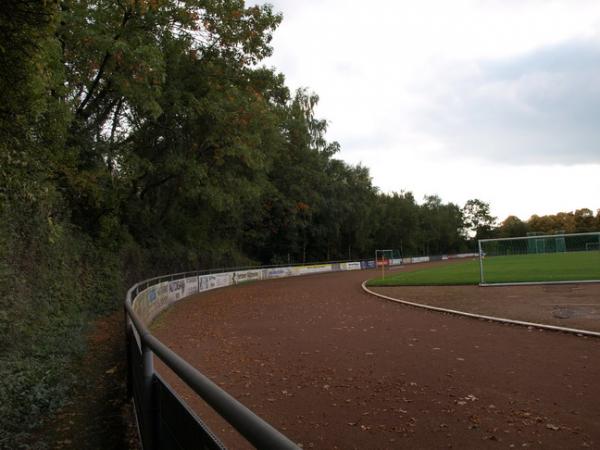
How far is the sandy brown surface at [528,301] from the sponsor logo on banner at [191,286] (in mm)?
10054

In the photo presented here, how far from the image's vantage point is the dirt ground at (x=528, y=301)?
1157 cm

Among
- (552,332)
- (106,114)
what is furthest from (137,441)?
(106,114)

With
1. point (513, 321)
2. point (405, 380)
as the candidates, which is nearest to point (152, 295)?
point (405, 380)

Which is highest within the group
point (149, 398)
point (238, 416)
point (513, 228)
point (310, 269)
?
point (513, 228)

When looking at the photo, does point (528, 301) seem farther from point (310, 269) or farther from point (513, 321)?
point (310, 269)

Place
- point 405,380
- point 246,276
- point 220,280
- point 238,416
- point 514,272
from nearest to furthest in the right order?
point 238,416, point 405,380, point 514,272, point 220,280, point 246,276

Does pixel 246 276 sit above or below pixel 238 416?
below

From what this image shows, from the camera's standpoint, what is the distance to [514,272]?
27688 mm

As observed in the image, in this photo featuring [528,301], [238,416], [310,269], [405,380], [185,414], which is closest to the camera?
[238,416]

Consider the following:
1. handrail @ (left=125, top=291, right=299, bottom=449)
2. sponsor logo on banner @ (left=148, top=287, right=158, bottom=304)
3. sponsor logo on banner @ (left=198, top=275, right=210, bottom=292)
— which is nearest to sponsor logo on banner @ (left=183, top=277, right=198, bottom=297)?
sponsor logo on banner @ (left=198, top=275, right=210, bottom=292)

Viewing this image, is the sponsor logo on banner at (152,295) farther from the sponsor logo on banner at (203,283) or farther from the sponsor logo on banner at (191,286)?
the sponsor logo on banner at (203,283)

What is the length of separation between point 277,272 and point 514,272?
19.2m

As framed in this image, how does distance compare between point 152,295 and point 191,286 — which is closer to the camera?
point 152,295

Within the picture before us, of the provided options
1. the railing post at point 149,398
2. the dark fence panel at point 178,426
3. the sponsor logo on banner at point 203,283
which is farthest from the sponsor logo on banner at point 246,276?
the dark fence panel at point 178,426
